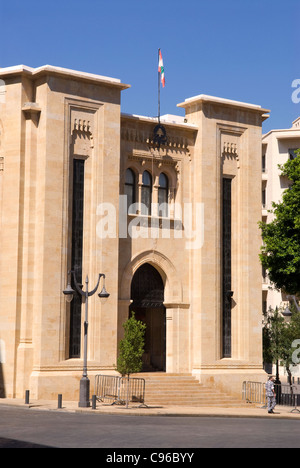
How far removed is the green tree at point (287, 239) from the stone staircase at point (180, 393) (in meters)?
6.86

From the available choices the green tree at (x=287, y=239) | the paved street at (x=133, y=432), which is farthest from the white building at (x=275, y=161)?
the paved street at (x=133, y=432)

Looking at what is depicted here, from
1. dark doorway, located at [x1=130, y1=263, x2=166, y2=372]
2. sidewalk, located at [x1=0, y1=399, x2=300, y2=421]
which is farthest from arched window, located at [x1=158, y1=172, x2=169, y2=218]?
sidewalk, located at [x1=0, y1=399, x2=300, y2=421]

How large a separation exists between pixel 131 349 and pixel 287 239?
35.3ft

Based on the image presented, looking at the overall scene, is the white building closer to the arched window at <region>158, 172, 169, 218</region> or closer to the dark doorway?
the dark doorway

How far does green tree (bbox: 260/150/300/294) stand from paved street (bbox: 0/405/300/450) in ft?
41.2

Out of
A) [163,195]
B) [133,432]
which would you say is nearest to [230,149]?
[163,195]

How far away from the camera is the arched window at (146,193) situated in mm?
38062

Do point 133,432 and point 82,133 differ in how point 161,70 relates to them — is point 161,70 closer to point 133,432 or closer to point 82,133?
point 82,133

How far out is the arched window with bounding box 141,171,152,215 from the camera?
38062 mm

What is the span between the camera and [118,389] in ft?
106

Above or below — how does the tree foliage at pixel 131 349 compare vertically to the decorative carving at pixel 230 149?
below

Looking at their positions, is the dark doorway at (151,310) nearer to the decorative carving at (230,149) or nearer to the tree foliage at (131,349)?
the tree foliage at (131,349)
